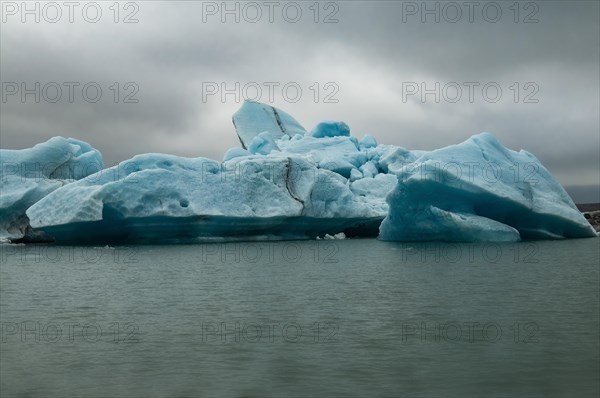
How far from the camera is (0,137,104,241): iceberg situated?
22797 millimetres

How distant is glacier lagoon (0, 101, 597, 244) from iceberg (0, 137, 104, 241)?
0.16ft

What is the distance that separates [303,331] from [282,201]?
13.5 m

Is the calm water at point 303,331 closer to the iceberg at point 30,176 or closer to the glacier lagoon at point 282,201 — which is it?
the glacier lagoon at point 282,201

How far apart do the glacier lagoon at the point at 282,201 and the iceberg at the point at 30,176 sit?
0.16ft

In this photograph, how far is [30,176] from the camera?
77.6 ft

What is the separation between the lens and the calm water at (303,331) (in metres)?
4.99

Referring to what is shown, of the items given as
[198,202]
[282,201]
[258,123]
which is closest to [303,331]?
[198,202]

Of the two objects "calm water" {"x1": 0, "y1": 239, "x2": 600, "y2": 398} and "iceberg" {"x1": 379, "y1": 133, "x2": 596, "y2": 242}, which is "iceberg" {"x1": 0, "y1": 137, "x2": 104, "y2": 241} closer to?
"calm water" {"x1": 0, "y1": 239, "x2": 600, "y2": 398}

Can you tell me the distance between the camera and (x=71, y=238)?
21.2 meters

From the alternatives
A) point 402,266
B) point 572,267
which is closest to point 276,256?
point 402,266

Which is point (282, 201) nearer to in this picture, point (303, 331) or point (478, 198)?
point (478, 198)

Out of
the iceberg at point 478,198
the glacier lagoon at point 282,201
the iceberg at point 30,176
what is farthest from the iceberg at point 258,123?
the iceberg at point 478,198

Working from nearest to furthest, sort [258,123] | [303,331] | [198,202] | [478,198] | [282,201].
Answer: [303,331] < [478,198] < [198,202] < [282,201] < [258,123]

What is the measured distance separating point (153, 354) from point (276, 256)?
9.97m
